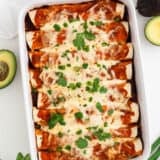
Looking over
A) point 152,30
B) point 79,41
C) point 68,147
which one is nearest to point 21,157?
point 68,147

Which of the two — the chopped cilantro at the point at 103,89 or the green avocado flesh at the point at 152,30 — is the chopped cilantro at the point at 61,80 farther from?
the green avocado flesh at the point at 152,30

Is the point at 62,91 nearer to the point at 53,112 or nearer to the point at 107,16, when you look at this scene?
the point at 53,112

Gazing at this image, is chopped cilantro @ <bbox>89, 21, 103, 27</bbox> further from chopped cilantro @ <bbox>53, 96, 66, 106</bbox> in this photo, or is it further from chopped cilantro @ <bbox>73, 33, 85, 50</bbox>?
chopped cilantro @ <bbox>53, 96, 66, 106</bbox>

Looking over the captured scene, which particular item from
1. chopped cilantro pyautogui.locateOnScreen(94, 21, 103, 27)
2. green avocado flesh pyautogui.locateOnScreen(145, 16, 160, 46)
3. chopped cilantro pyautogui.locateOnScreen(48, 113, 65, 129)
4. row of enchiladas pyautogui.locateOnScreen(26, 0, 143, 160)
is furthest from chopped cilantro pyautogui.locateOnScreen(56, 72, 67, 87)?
green avocado flesh pyautogui.locateOnScreen(145, 16, 160, 46)

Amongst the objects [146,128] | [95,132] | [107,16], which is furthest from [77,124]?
Result: [107,16]

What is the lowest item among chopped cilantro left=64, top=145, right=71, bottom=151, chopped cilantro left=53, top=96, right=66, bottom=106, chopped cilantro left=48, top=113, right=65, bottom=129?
chopped cilantro left=64, top=145, right=71, bottom=151

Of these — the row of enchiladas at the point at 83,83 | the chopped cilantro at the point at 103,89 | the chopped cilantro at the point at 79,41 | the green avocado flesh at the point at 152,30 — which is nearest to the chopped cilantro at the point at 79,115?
the row of enchiladas at the point at 83,83

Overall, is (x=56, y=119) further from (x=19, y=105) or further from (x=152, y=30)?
(x=152, y=30)

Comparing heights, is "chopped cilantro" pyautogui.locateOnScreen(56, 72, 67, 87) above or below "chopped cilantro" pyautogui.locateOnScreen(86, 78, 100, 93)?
above
